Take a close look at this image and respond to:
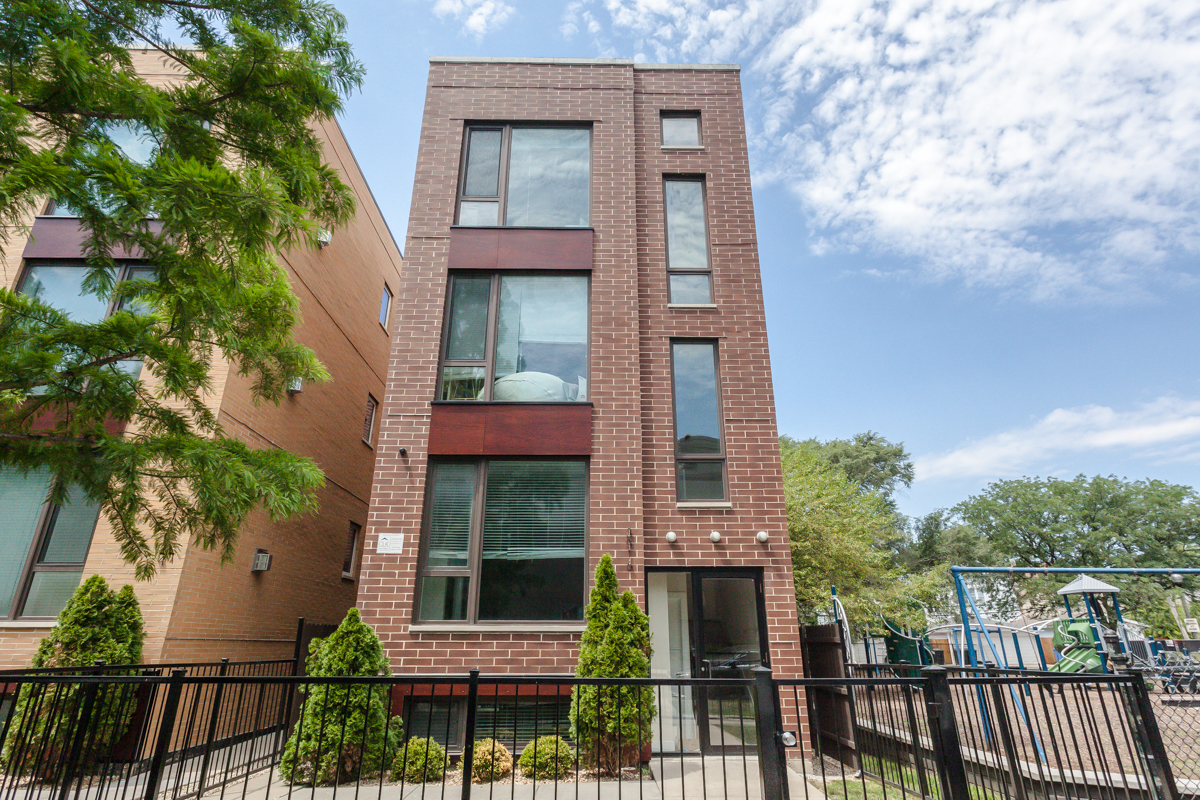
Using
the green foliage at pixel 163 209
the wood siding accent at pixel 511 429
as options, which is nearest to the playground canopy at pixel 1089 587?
the wood siding accent at pixel 511 429

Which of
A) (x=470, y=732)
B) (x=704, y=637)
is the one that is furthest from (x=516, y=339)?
(x=470, y=732)

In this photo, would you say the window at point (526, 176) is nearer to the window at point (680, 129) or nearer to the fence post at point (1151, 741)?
the window at point (680, 129)

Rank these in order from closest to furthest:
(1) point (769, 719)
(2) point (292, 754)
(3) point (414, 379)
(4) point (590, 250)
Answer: (1) point (769, 719) < (2) point (292, 754) < (3) point (414, 379) < (4) point (590, 250)

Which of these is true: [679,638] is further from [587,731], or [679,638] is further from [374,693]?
[374,693]

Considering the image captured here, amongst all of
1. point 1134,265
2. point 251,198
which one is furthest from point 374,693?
point 1134,265

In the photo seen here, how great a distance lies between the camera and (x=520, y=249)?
336 inches

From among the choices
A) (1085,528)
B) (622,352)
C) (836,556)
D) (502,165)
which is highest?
(502,165)

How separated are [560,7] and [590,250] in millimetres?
5404

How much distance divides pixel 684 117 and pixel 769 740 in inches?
383

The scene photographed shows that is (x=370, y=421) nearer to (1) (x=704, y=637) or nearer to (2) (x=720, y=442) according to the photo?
Result: (2) (x=720, y=442)

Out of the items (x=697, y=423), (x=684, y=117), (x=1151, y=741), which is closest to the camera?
(x=1151, y=741)

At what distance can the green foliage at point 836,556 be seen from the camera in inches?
592

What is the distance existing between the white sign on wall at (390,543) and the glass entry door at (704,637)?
330 centimetres

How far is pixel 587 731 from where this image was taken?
573 cm
